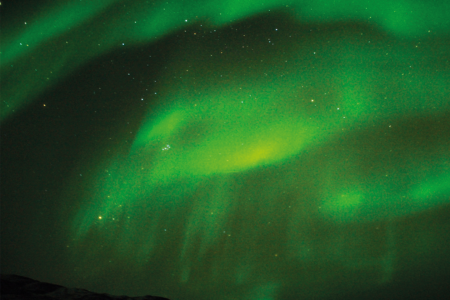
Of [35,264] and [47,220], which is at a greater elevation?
[47,220]

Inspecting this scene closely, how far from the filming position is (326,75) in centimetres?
209

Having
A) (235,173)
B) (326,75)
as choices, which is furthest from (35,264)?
(326,75)

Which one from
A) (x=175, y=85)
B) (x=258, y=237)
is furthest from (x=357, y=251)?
(x=175, y=85)

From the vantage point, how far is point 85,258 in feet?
6.45

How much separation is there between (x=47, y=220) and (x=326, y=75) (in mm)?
2059

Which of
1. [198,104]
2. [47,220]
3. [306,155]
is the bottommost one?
[47,220]

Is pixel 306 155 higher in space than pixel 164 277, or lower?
higher

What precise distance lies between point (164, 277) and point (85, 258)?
0.52m

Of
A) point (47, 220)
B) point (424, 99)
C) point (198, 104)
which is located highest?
point (424, 99)

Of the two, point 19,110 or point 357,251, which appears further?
point 357,251

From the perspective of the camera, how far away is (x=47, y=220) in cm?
197

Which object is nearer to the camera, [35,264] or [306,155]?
[35,264]

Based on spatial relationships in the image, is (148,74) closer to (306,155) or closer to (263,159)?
(263,159)

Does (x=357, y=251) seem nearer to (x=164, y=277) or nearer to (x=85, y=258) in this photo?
(x=164, y=277)
